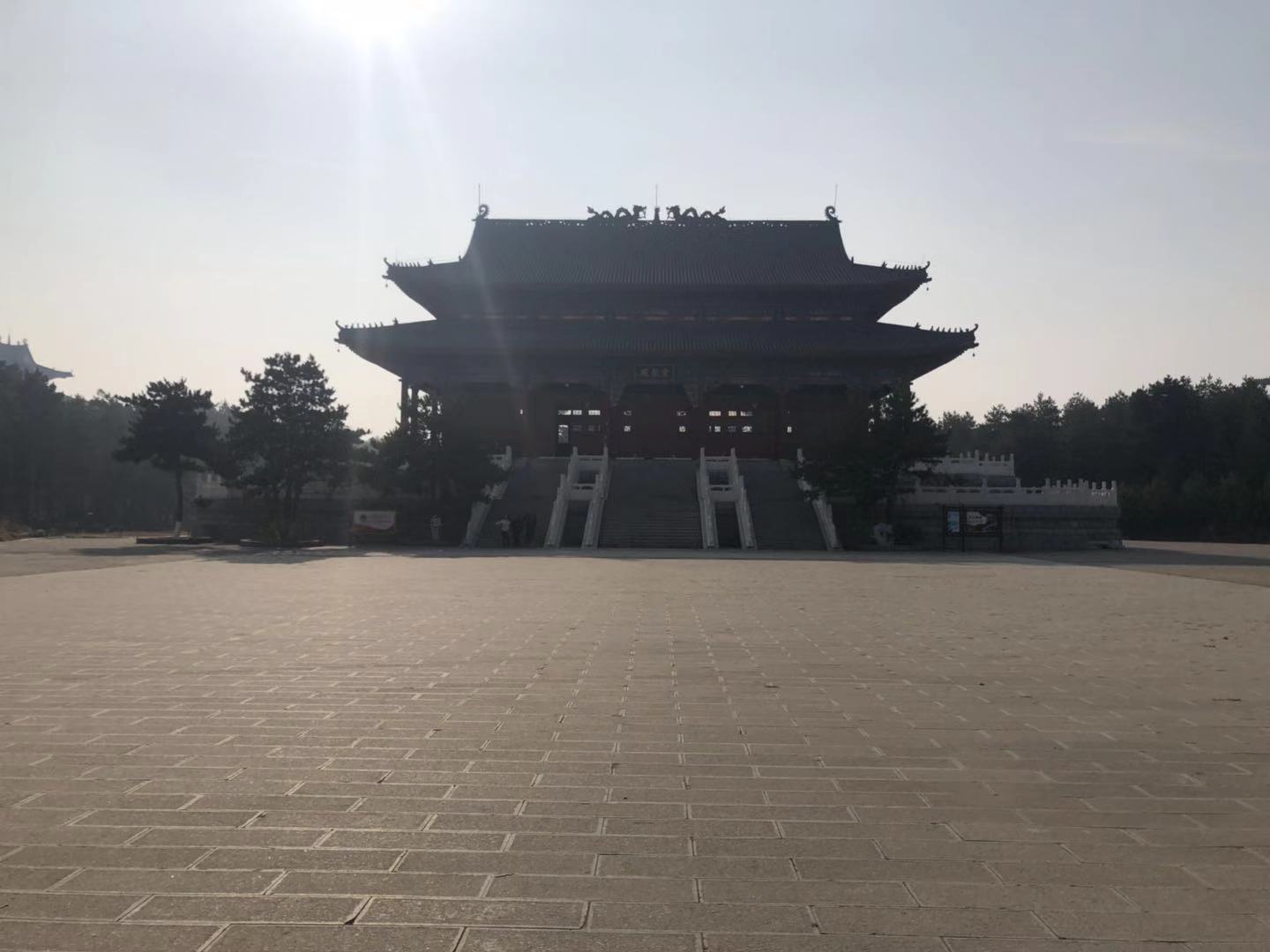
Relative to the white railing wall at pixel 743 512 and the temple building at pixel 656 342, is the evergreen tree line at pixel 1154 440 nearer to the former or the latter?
the temple building at pixel 656 342

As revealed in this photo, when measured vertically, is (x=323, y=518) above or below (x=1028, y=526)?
above

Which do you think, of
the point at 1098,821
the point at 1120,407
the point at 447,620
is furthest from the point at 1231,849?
the point at 1120,407

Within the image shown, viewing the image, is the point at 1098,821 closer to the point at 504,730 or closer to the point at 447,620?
the point at 504,730

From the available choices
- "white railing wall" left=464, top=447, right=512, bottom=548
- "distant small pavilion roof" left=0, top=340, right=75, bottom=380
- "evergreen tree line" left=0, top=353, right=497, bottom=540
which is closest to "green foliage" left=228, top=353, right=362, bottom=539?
"evergreen tree line" left=0, top=353, right=497, bottom=540

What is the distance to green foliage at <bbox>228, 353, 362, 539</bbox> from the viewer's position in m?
27.2

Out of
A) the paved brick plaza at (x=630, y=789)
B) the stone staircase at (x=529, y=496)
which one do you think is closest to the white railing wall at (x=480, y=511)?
the stone staircase at (x=529, y=496)

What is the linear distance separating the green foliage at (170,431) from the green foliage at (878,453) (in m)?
19.8

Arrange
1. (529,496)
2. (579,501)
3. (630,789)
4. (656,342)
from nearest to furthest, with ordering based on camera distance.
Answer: (630,789)
(579,501)
(529,496)
(656,342)

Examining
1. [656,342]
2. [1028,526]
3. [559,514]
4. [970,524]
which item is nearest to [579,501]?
[559,514]

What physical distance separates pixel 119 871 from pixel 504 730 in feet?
7.15

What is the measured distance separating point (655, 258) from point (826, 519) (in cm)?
1869

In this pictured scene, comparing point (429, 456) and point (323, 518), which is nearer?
point (429, 456)

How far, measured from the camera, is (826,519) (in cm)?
2747

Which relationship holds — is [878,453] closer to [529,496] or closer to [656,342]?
[529,496]
